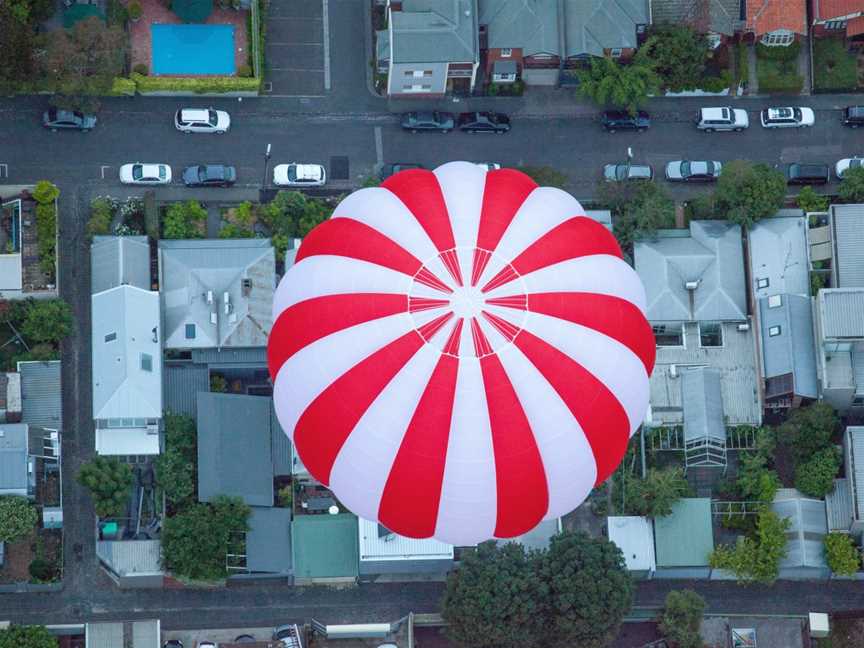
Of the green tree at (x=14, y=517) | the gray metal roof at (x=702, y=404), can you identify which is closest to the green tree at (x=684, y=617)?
the gray metal roof at (x=702, y=404)

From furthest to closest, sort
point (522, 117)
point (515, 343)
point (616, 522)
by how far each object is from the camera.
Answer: point (522, 117)
point (616, 522)
point (515, 343)

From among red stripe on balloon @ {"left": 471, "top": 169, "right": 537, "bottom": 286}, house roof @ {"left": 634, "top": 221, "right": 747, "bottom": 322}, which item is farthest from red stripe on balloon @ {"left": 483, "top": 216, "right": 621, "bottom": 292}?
house roof @ {"left": 634, "top": 221, "right": 747, "bottom": 322}

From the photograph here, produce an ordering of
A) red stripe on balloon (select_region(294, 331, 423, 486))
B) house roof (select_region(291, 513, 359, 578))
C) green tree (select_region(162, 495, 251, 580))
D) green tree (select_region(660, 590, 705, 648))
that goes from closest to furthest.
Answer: red stripe on balloon (select_region(294, 331, 423, 486)), green tree (select_region(162, 495, 251, 580)), green tree (select_region(660, 590, 705, 648)), house roof (select_region(291, 513, 359, 578))

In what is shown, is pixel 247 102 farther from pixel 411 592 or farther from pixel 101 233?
pixel 411 592

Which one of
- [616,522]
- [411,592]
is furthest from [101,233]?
[616,522]

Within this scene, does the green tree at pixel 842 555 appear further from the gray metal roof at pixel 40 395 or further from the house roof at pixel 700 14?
the gray metal roof at pixel 40 395

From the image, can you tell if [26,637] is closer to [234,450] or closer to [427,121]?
[234,450]

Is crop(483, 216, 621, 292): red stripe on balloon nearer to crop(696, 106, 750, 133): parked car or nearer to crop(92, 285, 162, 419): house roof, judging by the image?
crop(696, 106, 750, 133): parked car
